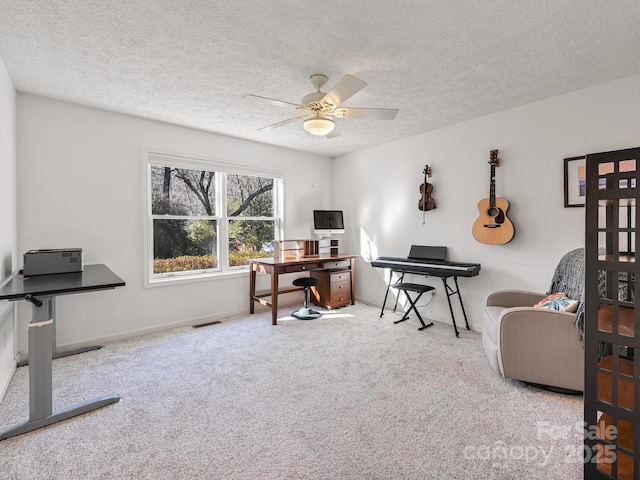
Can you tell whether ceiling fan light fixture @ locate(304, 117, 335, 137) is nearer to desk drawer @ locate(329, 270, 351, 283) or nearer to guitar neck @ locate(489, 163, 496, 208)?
guitar neck @ locate(489, 163, 496, 208)

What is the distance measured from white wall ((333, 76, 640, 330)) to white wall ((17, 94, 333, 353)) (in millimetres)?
2380

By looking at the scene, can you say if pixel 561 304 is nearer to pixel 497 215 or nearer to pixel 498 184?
pixel 497 215

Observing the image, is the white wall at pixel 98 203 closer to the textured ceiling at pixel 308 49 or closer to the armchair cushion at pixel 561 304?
the textured ceiling at pixel 308 49

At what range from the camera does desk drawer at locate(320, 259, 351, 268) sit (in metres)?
4.38

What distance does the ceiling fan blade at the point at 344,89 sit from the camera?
78.7 inches

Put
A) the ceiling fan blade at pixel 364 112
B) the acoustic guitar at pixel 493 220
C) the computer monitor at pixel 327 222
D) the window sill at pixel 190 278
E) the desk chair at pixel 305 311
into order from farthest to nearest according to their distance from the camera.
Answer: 1. the computer monitor at pixel 327 222
2. the desk chair at pixel 305 311
3. the window sill at pixel 190 278
4. the acoustic guitar at pixel 493 220
5. the ceiling fan blade at pixel 364 112

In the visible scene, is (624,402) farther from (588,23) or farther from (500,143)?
(500,143)

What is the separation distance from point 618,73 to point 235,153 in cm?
394

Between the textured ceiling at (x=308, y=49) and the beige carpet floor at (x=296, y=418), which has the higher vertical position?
the textured ceiling at (x=308, y=49)

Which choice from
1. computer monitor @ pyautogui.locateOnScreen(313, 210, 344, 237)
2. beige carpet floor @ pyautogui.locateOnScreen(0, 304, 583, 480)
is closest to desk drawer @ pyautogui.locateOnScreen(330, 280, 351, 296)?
computer monitor @ pyautogui.locateOnScreen(313, 210, 344, 237)

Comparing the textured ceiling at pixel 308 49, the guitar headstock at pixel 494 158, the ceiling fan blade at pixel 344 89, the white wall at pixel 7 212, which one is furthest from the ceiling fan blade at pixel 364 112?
the white wall at pixel 7 212

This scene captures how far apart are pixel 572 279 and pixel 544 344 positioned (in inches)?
25.6

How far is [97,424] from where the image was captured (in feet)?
6.31

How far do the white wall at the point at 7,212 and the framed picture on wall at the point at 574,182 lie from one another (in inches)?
180
